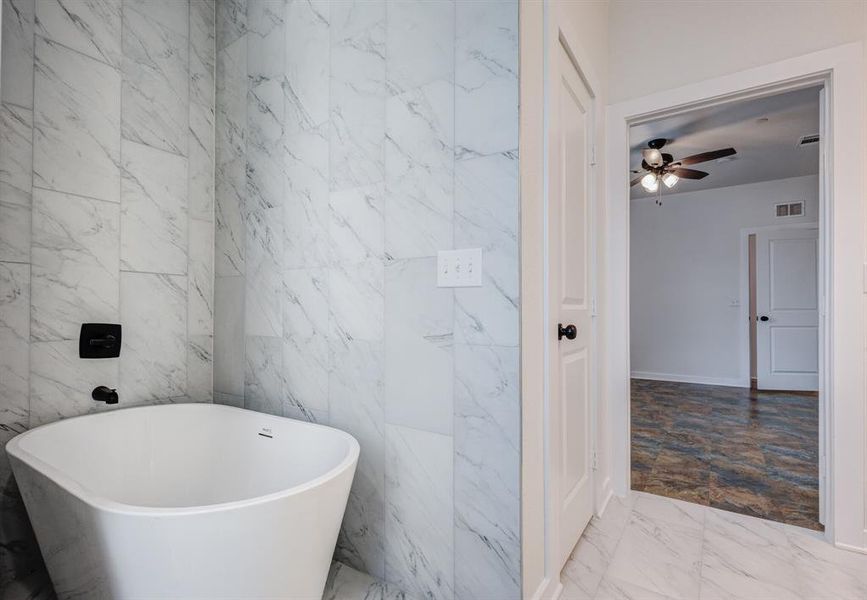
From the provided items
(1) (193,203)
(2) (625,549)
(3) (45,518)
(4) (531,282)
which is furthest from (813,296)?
(3) (45,518)

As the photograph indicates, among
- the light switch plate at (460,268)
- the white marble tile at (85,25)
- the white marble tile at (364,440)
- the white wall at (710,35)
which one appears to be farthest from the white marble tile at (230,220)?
the white wall at (710,35)

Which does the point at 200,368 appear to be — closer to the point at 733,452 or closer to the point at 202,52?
the point at 202,52

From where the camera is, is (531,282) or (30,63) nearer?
(531,282)

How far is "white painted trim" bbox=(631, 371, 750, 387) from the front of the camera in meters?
5.79

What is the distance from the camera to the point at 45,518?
1255 millimetres

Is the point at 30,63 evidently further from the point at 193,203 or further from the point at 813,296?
the point at 813,296

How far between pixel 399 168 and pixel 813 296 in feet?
20.3

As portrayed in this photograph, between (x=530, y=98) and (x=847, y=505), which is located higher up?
(x=530, y=98)

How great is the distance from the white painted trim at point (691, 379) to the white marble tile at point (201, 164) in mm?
6366

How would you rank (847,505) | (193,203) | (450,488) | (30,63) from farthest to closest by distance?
1. (193,203)
2. (847,505)
3. (30,63)
4. (450,488)

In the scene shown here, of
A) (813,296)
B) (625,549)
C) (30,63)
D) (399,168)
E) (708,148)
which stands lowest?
(625,549)

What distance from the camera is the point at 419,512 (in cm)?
145

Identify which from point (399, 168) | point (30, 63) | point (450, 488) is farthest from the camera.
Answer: point (30, 63)

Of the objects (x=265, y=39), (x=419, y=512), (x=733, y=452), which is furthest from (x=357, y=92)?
(x=733, y=452)
